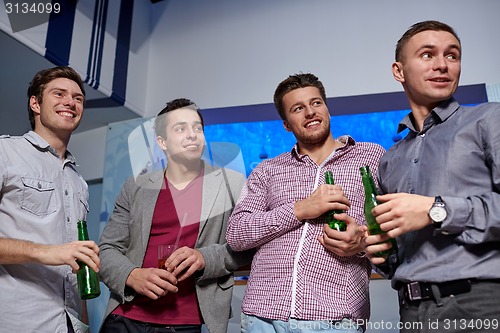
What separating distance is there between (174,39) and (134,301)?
258 centimetres

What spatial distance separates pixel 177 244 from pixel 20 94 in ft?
7.28

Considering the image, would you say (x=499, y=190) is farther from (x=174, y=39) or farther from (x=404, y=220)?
(x=174, y=39)

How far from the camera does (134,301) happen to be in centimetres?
158

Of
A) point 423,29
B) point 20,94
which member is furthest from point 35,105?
point 20,94

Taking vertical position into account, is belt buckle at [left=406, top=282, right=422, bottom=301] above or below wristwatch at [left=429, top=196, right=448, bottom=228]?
below

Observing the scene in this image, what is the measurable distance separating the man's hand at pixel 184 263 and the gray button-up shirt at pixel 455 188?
24.3 inches

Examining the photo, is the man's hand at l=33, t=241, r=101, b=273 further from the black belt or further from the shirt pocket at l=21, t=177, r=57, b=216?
the black belt

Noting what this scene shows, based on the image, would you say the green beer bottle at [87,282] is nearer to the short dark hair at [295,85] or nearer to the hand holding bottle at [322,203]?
the hand holding bottle at [322,203]

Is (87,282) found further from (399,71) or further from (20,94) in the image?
(20,94)

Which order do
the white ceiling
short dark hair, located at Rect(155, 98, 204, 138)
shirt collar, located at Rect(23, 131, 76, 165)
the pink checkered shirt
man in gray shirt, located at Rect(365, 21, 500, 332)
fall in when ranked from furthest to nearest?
the white ceiling < short dark hair, located at Rect(155, 98, 204, 138) < shirt collar, located at Rect(23, 131, 76, 165) < the pink checkered shirt < man in gray shirt, located at Rect(365, 21, 500, 332)

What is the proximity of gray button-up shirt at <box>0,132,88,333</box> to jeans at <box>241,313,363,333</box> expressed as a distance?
22.6 inches

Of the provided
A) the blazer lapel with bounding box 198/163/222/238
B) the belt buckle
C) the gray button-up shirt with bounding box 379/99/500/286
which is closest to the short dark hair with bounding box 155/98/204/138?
the blazer lapel with bounding box 198/163/222/238

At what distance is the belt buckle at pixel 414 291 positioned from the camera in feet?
3.43

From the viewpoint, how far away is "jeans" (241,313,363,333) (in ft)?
4.13
